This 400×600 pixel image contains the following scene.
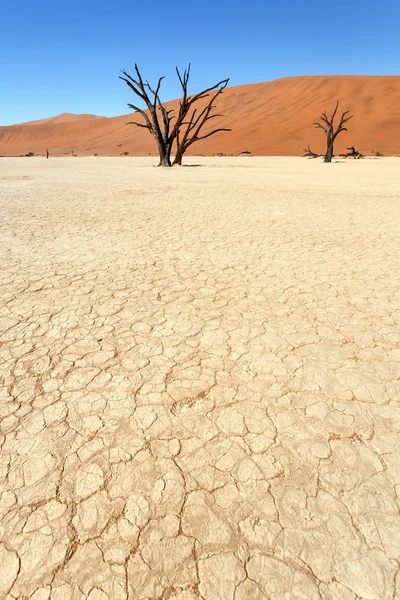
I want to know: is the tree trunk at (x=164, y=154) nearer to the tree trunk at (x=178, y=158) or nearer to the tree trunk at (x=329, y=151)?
the tree trunk at (x=178, y=158)

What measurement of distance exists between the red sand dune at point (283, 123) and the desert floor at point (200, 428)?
25.9m

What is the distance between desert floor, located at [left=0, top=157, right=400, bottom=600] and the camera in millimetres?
1124

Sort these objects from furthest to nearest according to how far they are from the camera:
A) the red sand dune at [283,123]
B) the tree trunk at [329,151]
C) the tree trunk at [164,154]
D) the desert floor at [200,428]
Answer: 1. the red sand dune at [283,123]
2. the tree trunk at [329,151]
3. the tree trunk at [164,154]
4. the desert floor at [200,428]

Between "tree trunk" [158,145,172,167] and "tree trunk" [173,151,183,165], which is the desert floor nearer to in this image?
"tree trunk" [158,145,172,167]

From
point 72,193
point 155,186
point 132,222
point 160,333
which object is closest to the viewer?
point 160,333

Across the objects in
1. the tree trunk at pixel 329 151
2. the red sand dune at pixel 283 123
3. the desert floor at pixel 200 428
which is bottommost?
the desert floor at pixel 200 428

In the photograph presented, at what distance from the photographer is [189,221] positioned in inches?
219

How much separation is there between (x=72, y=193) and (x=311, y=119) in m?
30.6

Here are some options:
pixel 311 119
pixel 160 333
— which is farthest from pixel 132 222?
pixel 311 119

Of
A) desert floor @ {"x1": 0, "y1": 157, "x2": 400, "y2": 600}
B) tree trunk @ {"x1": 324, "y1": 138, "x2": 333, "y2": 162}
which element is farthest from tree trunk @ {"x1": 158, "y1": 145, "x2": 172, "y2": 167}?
desert floor @ {"x1": 0, "y1": 157, "x2": 400, "y2": 600}

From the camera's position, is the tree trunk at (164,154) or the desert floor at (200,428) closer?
the desert floor at (200,428)

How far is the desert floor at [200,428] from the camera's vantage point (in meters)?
1.12

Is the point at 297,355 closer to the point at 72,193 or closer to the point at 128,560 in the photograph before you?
the point at 128,560

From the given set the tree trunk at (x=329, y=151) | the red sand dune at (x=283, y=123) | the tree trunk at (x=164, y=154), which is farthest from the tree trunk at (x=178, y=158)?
the red sand dune at (x=283, y=123)
